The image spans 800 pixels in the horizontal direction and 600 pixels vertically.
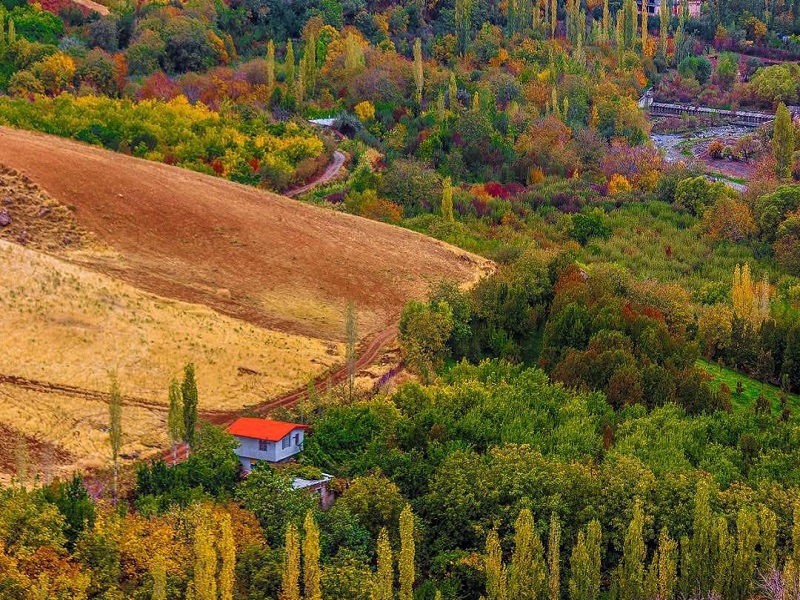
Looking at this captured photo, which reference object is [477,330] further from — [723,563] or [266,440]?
[723,563]

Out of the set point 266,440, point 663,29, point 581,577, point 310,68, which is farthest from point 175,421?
point 663,29

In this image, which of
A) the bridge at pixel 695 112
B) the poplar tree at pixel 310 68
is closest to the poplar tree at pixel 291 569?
the poplar tree at pixel 310 68

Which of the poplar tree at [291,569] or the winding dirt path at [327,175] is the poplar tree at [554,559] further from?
the winding dirt path at [327,175]

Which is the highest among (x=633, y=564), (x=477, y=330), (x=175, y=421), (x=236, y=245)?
(x=236, y=245)

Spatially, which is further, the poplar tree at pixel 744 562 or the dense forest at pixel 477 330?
the poplar tree at pixel 744 562

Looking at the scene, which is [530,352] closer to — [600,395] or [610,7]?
[600,395]
